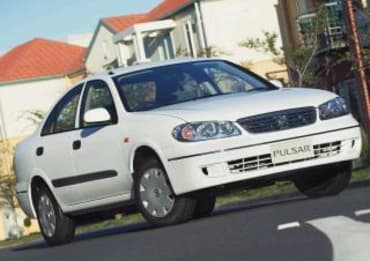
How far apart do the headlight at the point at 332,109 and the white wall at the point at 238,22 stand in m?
42.6

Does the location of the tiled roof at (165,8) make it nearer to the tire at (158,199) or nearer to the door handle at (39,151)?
the door handle at (39,151)

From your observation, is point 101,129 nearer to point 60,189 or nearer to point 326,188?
point 60,189

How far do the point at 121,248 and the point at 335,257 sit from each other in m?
2.97

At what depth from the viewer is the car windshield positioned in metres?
10.3

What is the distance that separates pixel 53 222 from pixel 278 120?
2935mm

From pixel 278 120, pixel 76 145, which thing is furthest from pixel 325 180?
pixel 76 145

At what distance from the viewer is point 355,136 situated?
389 inches

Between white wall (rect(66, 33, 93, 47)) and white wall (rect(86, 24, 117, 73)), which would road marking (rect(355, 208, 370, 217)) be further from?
white wall (rect(66, 33, 93, 47))

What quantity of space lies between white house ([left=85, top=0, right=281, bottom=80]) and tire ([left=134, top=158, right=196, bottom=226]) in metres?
39.9

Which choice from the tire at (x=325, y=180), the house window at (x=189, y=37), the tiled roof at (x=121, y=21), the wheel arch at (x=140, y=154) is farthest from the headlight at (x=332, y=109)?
the tiled roof at (x=121, y=21)

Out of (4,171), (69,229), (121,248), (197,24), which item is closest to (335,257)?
(121,248)

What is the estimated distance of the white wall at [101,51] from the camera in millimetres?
62031

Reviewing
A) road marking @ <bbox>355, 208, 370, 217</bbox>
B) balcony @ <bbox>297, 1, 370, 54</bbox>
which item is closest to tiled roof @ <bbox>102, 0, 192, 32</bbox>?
balcony @ <bbox>297, 1, 370, 54</bbox>

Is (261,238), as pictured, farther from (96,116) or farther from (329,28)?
(329,28)
